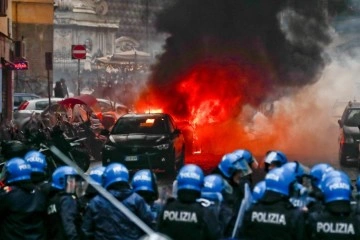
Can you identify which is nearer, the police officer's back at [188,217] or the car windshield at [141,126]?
the police officer's back at [188,217]

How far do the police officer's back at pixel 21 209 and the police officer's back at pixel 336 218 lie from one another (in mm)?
2725

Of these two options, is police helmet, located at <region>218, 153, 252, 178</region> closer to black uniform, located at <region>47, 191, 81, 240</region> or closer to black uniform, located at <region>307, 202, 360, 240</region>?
black uniform, located at <region>47, 191, 81, 240</region>

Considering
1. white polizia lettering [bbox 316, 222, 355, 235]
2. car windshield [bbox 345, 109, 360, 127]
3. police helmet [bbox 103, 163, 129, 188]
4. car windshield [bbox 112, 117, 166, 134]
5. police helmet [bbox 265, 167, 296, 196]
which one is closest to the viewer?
white polizia lettering [bbox 316, 222, 355, 235]

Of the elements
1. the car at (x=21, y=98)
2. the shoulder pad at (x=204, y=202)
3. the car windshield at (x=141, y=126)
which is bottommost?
the car at (x=21, y=98)

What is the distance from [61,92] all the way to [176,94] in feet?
40.1

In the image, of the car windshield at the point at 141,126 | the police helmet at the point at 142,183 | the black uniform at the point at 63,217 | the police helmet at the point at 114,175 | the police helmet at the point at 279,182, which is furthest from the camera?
the car windshield at the point at 141,126

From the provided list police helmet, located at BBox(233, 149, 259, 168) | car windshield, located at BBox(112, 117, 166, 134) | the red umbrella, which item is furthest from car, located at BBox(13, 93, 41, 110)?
police helmet, located at BBox(233, 149, 259, 168)

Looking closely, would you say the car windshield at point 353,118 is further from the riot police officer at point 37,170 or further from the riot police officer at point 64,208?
the riot police officer at point 64,208

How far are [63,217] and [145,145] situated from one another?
1414 cm

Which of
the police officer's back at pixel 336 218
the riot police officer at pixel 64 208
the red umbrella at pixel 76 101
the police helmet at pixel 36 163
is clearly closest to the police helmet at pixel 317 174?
the police officer's back at pixel 336 218

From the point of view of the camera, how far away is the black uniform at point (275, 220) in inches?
349

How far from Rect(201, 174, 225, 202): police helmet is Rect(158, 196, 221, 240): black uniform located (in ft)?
1.44

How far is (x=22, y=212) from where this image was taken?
1030cm

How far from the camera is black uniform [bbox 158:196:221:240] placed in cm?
914
